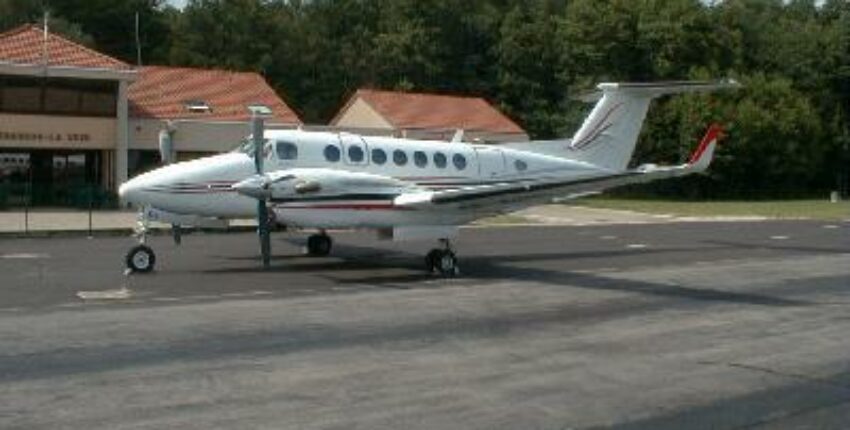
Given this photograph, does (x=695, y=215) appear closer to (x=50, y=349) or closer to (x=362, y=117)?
(x=362, y=117)

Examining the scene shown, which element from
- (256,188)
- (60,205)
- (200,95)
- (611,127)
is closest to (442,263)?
(256,188)

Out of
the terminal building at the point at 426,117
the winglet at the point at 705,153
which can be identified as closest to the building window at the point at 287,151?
the winglet at the point at 705,153

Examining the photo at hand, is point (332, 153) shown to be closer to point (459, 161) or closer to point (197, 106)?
point (459, 161)

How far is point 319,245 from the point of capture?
24.7 metres

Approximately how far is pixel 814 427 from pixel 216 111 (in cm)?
4338

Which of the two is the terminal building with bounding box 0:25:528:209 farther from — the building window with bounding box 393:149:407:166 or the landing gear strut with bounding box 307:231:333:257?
the building window with bounding box 393:149:407:166

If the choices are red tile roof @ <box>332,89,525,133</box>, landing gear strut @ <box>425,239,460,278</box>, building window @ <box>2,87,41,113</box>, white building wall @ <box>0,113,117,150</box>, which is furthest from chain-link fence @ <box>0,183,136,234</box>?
red tile roof @ <box>332,89,525,133</box>

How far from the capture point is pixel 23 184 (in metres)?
43.7

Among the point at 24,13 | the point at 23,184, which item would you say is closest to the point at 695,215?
the point at 23,184

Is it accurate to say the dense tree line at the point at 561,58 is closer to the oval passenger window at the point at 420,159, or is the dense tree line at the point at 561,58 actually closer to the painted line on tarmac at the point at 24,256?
the painted line on tarmac at the point at 24,256

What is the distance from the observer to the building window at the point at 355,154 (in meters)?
22.2

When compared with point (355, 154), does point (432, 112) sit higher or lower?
higher

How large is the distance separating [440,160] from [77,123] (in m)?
26.1

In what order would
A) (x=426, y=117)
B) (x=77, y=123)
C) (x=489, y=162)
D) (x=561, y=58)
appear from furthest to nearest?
(x=561, y=58), (x=426, y=117), (x=77, y=123), (x=489, y=162)
